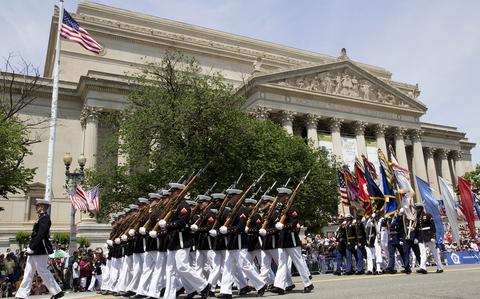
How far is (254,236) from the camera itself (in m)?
10.8

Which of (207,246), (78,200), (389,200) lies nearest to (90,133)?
(78,200)

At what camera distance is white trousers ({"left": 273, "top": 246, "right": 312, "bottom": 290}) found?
9961 mm

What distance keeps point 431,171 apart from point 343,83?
1914 centimetres

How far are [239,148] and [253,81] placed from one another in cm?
1768

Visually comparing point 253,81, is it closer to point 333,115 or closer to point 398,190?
point 333,115

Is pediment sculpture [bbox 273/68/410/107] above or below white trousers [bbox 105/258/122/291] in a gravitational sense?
above

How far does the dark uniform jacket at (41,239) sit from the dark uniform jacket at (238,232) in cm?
433

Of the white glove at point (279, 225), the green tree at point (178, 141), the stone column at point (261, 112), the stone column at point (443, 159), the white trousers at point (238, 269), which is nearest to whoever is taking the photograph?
the white trousers at point (238, 269)

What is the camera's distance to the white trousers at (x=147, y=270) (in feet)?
31.5

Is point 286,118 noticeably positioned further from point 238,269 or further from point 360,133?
point 238,269

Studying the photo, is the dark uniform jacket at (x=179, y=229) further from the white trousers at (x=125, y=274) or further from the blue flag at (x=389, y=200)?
the blue flag at (x=389, y=200)

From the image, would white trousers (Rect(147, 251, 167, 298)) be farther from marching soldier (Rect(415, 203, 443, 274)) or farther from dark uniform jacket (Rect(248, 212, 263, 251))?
marching soldier (Rect(415, 203, 443, 274))

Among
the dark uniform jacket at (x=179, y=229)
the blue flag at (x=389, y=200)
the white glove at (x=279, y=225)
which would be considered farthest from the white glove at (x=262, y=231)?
the blue flag at (x=389, y=200)

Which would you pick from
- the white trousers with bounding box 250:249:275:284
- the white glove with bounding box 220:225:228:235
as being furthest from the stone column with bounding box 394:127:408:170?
the white glove with bounding box 220:225:228:235
